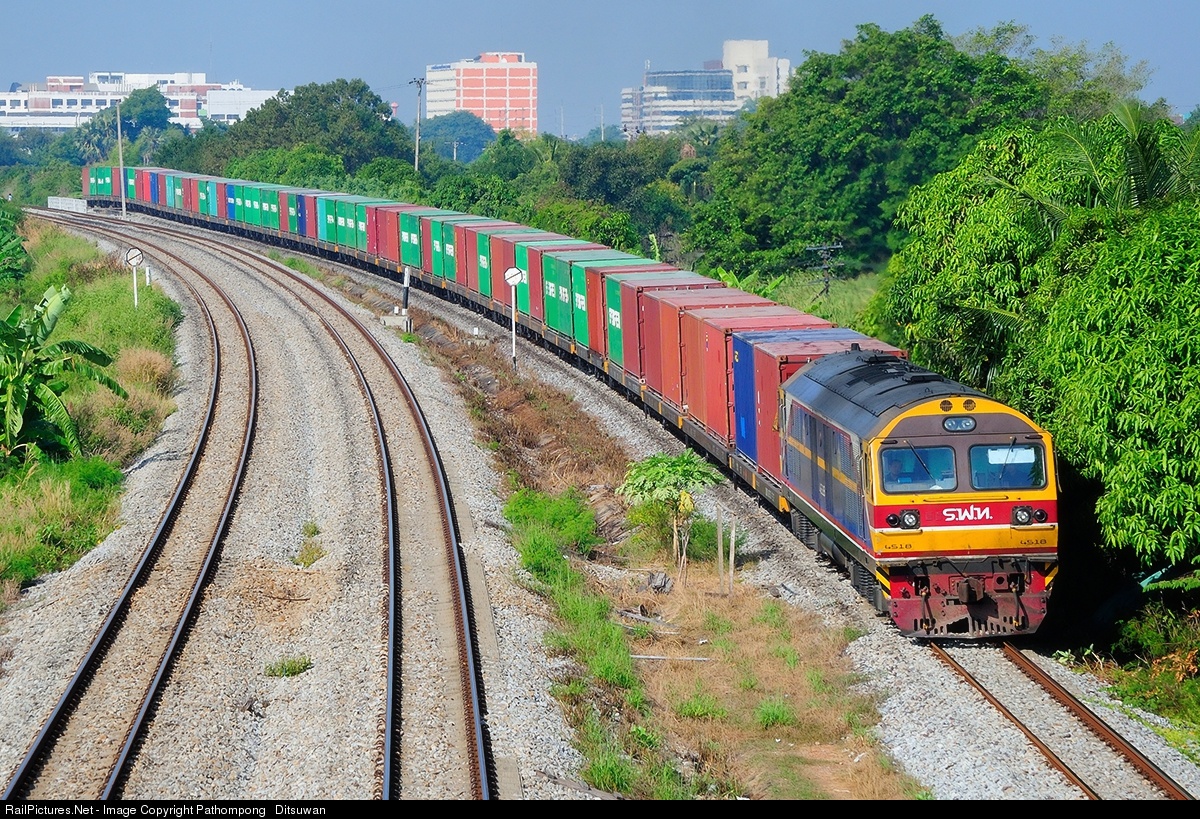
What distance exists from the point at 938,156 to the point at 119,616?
5174 cm

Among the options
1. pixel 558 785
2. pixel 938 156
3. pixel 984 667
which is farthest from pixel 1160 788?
pixel 938 156

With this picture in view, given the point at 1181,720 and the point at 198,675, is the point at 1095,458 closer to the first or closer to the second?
the point at 1181,720

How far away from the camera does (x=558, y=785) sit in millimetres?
12641

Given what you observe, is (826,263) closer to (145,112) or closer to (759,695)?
(759,695)

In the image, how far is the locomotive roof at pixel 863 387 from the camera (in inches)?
654

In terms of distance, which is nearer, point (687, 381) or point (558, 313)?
point (687, 381)

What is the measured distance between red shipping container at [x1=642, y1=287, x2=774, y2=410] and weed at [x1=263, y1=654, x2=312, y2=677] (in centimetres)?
1252

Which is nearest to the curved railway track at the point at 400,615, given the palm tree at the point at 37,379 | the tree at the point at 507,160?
the palm tree at the point at 37,379

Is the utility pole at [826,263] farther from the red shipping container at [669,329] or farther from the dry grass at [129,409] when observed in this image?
the dry grass at [129,409]

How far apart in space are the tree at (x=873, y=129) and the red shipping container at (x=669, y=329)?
1124 inches

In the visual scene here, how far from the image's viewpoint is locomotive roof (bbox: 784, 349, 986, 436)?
16.6m

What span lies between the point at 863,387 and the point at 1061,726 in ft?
17.7

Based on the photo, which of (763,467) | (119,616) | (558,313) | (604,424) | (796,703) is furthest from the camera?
(558,313)

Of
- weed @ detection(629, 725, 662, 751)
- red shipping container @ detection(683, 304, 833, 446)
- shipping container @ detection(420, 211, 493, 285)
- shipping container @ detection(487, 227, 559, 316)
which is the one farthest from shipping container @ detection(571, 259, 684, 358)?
weed @ detection(629, 725, 662, 751)
